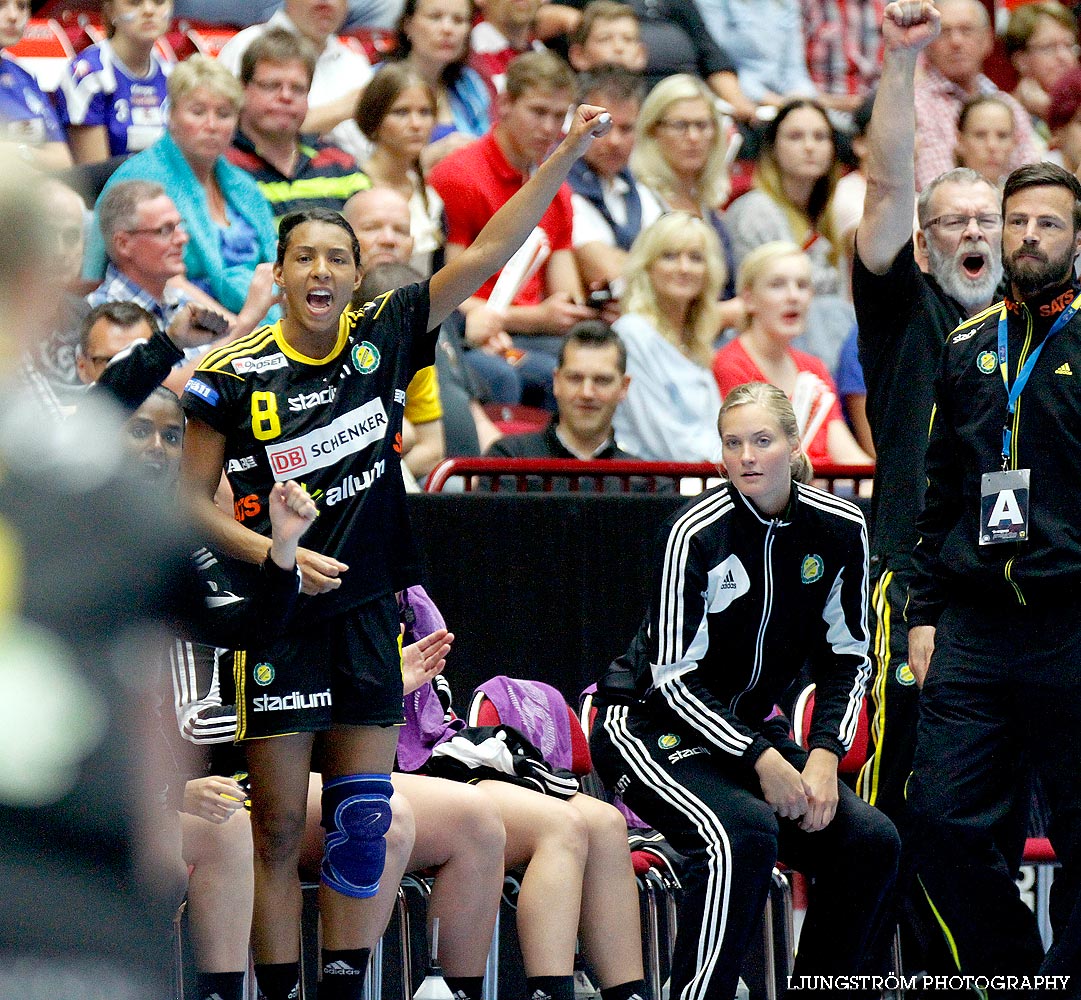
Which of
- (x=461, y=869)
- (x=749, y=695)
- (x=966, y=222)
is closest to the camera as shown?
(x=461, y=869)

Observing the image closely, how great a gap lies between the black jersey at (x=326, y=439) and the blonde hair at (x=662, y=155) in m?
4.32

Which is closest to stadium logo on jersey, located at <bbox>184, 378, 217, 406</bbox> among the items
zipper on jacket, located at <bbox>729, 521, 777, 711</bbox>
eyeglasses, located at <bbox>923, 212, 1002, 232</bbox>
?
zipper on jacket, located at <bbox>729, 521, 777, 711</bbox>

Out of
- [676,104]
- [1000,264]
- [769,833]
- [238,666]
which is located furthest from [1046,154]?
[238,666]

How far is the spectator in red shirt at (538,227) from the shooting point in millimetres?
7984

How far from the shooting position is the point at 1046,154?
1034 cm

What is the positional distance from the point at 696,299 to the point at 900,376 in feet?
7.51

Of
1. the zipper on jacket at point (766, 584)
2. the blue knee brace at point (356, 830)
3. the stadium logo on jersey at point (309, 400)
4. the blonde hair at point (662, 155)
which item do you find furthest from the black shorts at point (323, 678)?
the blonde hair at point (662, 155)

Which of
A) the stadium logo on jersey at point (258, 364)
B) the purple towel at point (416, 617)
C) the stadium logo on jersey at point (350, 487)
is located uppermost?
the stadium logo on jersey at point (258, 364)

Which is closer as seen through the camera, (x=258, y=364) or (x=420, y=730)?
(x=258, y=364)

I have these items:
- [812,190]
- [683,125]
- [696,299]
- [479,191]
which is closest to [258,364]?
[696,299]

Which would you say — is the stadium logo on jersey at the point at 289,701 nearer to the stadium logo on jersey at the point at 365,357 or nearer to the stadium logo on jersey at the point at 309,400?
the stadium logo on jersey at the point at 309,400

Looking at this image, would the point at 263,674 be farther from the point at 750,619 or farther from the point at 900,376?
the point at 900,376

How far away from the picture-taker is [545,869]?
5195 millimetres

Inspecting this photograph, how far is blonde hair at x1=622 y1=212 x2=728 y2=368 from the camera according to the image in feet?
25.6
